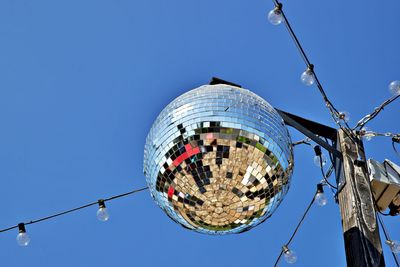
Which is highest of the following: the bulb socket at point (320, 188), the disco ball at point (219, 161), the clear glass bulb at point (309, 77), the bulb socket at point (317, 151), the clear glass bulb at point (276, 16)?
the clear glass bulb at point (276, 16)

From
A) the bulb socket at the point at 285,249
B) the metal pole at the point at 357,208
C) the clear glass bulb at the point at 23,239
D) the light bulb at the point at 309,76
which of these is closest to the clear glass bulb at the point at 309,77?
the light bulb at the point at 309,76

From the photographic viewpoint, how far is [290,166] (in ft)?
12.6

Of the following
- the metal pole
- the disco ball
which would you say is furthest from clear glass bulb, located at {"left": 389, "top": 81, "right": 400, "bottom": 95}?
the disco ball

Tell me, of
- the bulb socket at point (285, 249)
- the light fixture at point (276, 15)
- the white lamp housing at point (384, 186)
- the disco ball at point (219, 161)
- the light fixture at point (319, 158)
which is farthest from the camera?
the light fixture at point (319, 158)

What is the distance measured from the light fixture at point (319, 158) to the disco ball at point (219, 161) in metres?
1.43

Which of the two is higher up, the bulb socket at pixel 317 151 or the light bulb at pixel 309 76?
the light bulb at pixel 309 76

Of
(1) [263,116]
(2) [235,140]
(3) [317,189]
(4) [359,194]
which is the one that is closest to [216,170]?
(2) [235,140]

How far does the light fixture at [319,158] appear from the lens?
524cm

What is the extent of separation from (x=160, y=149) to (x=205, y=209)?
391 millimetres

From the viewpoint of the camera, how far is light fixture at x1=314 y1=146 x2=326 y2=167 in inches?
206

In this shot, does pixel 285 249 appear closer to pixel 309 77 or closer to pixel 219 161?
pixel 309 77

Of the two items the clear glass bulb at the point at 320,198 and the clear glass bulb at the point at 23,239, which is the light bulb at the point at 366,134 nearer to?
the clear glass bulb at the point at 320,198

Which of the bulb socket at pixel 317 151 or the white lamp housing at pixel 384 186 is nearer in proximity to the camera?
the white lamp housing at pixel 384 186

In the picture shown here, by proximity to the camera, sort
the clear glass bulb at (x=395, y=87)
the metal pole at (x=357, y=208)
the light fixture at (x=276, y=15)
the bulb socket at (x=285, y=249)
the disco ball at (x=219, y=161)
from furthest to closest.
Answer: the clear glass bulb at (x=395, y=87) → the bulb socket at (x=285, y=249) → the light fixture at (x=276, y=15) → the metal pole at (x=357, y=208) → the disco ball at (x=219, y=161)
